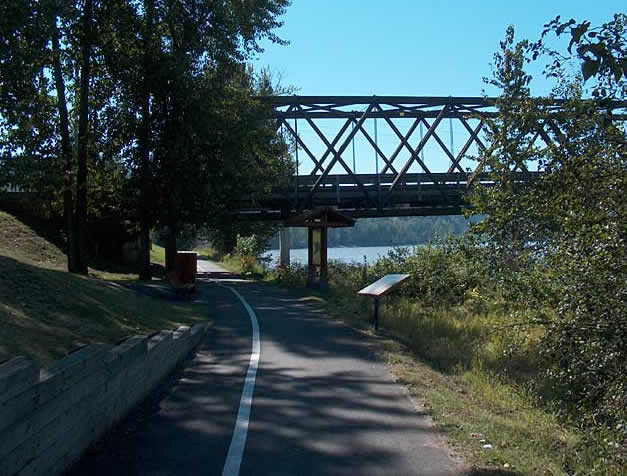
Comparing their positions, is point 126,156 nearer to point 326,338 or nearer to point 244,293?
point 244,293

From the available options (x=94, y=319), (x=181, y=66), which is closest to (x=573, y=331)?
(x=94, y=319)

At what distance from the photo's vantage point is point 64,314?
1105 cm

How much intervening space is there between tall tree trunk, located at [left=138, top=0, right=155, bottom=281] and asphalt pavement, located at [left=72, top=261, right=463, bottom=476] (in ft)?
47.6

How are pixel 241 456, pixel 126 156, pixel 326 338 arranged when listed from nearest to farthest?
pixel 241 456, pixel 326 338, pixel 126 156

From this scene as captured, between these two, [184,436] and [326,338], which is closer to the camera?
[184,436]

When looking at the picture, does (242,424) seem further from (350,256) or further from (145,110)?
(350,256)

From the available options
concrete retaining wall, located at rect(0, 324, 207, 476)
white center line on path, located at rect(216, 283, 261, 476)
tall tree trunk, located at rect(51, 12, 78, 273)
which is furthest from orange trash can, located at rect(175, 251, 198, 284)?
concrete retaining wall, located at rect(0, 324, 207, 476)

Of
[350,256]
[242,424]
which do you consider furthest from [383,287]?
[350,256]

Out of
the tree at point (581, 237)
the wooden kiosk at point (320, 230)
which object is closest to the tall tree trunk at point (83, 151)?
the wooden kiosk at point (320, 230)

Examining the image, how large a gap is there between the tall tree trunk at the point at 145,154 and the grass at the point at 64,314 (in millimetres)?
8064

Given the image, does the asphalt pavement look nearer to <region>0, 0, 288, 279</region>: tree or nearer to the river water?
<region>0, 0, 288, 279</region>: tree

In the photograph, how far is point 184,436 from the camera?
681 cm

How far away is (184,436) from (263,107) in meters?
22.9

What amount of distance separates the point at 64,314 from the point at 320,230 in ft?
47.8
